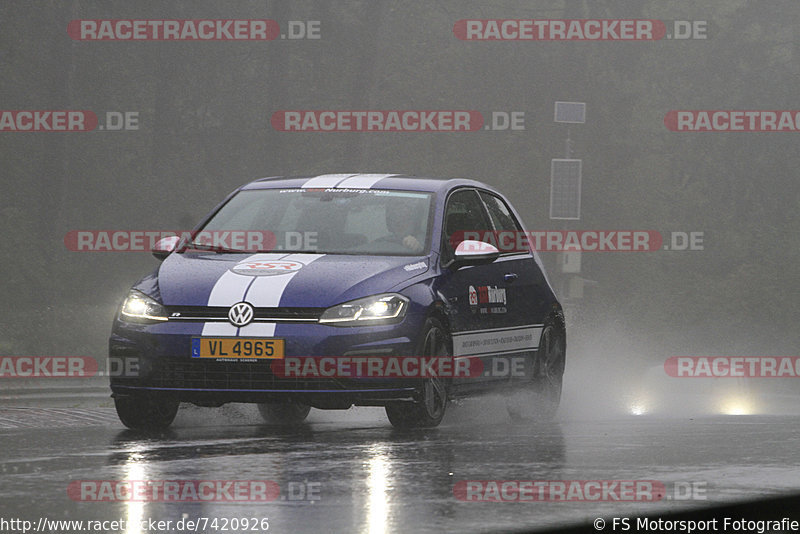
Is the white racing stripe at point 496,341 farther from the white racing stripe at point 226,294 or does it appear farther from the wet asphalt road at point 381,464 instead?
the white racing stripe at point 226,294

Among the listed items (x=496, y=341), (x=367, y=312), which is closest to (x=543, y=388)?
(x=496, y=341)

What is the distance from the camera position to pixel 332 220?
10.7 meters

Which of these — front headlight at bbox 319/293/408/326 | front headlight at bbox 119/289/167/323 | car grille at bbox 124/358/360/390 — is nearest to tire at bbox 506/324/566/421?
front headlight at bbox 319/293/408/326

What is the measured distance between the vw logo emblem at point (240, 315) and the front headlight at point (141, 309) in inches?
18.3

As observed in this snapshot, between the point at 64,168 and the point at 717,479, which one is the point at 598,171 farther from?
the point at 717,479

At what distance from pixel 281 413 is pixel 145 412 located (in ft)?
5.94

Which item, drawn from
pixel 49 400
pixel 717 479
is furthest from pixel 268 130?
pixel 717 479

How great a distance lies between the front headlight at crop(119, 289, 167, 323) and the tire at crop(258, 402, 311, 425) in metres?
2.05

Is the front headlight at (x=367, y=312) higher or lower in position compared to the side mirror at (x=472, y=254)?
lower

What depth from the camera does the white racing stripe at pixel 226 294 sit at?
374 inches

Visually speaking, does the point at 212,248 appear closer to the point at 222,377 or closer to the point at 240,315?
the point at 240,315

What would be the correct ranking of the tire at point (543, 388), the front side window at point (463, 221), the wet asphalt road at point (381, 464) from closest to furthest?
the wet asphalt road at point (381, 464)
the front side window at point (463, 221)
the tire at point (543, 388)

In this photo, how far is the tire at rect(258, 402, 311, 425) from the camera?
463 inches

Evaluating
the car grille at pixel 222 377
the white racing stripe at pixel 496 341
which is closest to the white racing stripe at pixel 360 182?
the white racing stripe at pixel 496 341
